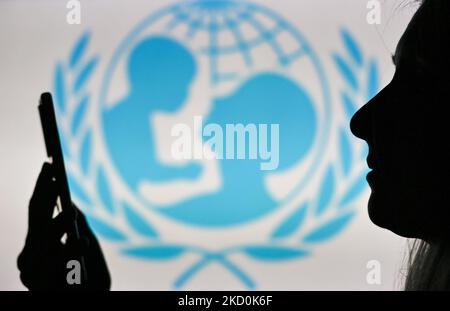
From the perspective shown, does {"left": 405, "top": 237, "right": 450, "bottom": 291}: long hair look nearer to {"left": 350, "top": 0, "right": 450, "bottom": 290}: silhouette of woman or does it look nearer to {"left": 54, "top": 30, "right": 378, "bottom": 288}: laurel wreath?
{"left": 350, "top": 0, "right": 450, "bottom": 290}: silhouette of woman

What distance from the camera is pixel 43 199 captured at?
106 cm

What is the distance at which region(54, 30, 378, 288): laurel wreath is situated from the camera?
3.73ft

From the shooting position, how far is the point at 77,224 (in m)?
1.12


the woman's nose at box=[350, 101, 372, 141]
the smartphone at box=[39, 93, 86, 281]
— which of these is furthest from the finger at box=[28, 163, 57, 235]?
the woman's nose at box=[350, 101, 372, 141]

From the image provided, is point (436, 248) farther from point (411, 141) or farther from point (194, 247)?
point (194, 247)

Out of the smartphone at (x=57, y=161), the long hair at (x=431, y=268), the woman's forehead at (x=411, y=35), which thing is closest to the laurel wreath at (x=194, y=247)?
the smartphone at (x=57, y=161)

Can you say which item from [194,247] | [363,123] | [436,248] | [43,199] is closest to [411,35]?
[363,123]

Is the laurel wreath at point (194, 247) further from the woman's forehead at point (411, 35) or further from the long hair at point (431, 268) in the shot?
the woman's forehead at point (411, 35)

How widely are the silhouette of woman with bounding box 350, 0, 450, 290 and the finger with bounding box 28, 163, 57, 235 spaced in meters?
0.69

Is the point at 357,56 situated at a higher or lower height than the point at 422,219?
higher
